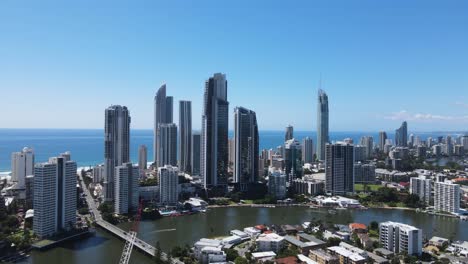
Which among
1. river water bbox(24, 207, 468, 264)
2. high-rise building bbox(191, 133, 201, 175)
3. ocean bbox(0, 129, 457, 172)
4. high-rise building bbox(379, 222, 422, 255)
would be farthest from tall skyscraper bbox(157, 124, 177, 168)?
high-rise building bbox(379, 222, 422, 255)

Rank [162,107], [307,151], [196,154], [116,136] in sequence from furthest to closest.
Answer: [307,151] < [162,107] < [196,154] < [116,136]

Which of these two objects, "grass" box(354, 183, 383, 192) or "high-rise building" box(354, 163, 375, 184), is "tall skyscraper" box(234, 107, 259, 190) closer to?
"grass" box(354, 183, 383, 192)

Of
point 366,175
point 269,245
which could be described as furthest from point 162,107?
point 269,245

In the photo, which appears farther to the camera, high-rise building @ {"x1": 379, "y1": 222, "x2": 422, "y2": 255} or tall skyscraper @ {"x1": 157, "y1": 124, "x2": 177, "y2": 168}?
tall skyscraper @ {"x1": 157, "y1": 124, "x2": 177, "y2": 168}

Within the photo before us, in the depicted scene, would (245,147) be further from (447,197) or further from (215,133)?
(447,197)

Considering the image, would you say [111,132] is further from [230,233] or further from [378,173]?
[378,173]

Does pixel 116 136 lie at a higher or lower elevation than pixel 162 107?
lower

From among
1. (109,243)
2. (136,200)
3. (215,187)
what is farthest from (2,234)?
(215,187)
